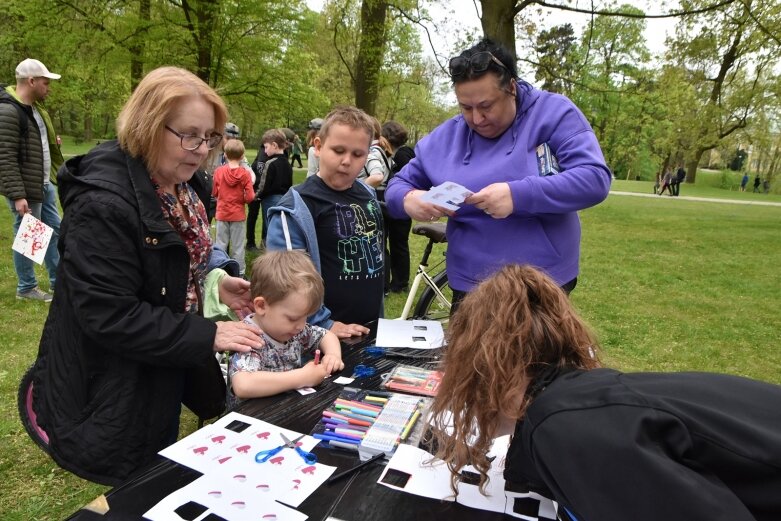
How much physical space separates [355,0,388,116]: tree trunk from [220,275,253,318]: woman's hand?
9.52m

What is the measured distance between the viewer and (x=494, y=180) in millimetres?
1949

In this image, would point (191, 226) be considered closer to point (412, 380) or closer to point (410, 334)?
point (412, 380)

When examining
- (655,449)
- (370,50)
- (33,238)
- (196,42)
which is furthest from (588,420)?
(370,50)

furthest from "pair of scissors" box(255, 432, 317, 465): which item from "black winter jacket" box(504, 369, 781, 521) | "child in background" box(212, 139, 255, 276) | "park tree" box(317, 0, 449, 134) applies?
"park tree" box(317, 0, 449, 134)

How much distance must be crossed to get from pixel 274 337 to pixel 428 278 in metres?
2.03

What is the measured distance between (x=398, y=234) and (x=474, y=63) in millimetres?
3976

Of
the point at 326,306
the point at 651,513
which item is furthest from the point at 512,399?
the point at 326,306

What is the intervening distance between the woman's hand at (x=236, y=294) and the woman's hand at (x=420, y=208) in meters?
0.71

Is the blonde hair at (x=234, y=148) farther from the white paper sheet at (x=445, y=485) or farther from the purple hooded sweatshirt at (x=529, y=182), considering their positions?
the white paper sheet at (x=445, y=485)

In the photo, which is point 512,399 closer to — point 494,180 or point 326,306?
point 494,180

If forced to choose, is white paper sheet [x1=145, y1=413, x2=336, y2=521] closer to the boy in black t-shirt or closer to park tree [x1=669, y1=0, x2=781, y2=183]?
the boy in black t-shirt

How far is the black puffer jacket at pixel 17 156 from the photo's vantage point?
4230 mm

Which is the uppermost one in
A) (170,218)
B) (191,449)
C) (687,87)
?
(687,87)

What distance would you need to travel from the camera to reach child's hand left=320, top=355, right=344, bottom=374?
6.17ft
